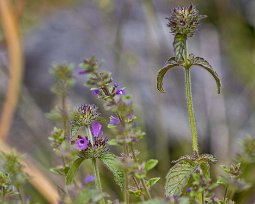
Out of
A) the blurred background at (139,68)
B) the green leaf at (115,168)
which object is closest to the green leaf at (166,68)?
the green leaf at (115,168)

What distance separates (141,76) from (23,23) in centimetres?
96

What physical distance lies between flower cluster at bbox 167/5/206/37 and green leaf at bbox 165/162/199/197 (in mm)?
186

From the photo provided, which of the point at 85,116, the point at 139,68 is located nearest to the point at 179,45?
the point at 85,116

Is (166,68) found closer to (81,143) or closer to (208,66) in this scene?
(208,66)

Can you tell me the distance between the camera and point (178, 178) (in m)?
0.89

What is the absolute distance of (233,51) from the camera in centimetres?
361

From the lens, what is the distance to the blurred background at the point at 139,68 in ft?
8.67

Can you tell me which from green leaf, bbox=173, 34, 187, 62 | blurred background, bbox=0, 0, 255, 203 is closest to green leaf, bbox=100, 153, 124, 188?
green leaf, bbox=173, 34, 187, 62

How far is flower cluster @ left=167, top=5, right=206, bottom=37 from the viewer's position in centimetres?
90

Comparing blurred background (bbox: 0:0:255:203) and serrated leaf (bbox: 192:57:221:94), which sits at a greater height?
blurred background (bbox: 0:0:255:203)

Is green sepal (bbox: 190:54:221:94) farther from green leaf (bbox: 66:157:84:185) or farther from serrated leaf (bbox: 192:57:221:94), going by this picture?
green leaf (bbox: 66:157:84:185)

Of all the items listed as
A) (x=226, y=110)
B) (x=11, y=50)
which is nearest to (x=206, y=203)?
(x=11, y=50)

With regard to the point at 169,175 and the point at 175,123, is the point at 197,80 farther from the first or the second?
the point at 169,175

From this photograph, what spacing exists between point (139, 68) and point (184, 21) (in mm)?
2280
